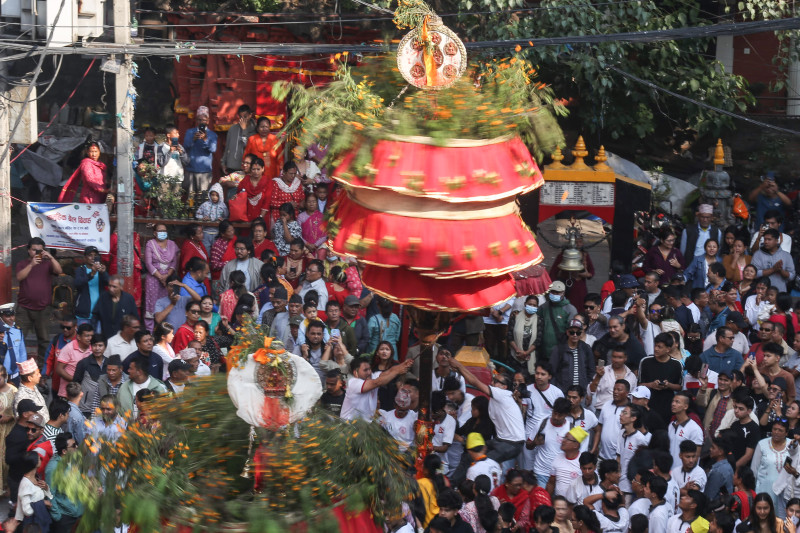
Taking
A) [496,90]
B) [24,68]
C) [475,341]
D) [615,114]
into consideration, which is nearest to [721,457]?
[475,341]

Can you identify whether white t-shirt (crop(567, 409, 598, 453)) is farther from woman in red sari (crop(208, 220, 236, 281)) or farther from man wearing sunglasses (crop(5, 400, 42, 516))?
woman in red sari (crop(208, 220, 236, 281))

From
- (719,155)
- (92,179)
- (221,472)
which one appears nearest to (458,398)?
(221,472)

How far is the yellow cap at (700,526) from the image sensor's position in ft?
29.1

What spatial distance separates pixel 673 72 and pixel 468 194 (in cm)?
1185

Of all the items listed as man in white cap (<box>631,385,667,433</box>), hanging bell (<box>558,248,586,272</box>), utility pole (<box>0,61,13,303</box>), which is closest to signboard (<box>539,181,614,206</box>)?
hanging bell (<box>558,248,586,272</box>)

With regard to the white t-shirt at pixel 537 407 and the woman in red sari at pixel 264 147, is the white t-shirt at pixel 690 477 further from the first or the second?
the woman in red sari at pixel 264 147

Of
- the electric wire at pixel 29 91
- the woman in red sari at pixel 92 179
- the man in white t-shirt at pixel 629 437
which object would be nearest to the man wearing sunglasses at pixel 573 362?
the man in white t-shirt at pixel 629 437

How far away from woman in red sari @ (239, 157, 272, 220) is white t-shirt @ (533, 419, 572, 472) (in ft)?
19.1

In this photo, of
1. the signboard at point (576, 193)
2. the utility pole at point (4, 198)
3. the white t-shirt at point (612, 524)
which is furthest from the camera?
the signboard at point (576, 193)

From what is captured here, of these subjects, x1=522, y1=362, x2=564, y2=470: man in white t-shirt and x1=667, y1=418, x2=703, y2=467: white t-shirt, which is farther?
x1=522, y1=362, x2=564, y2=470: man in white t-shirt

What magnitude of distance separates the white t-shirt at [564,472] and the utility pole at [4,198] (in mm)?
7131

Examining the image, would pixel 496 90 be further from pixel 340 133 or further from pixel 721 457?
pixel 721 457

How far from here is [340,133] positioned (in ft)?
20.9

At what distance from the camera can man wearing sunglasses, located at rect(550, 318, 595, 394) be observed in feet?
38.1
